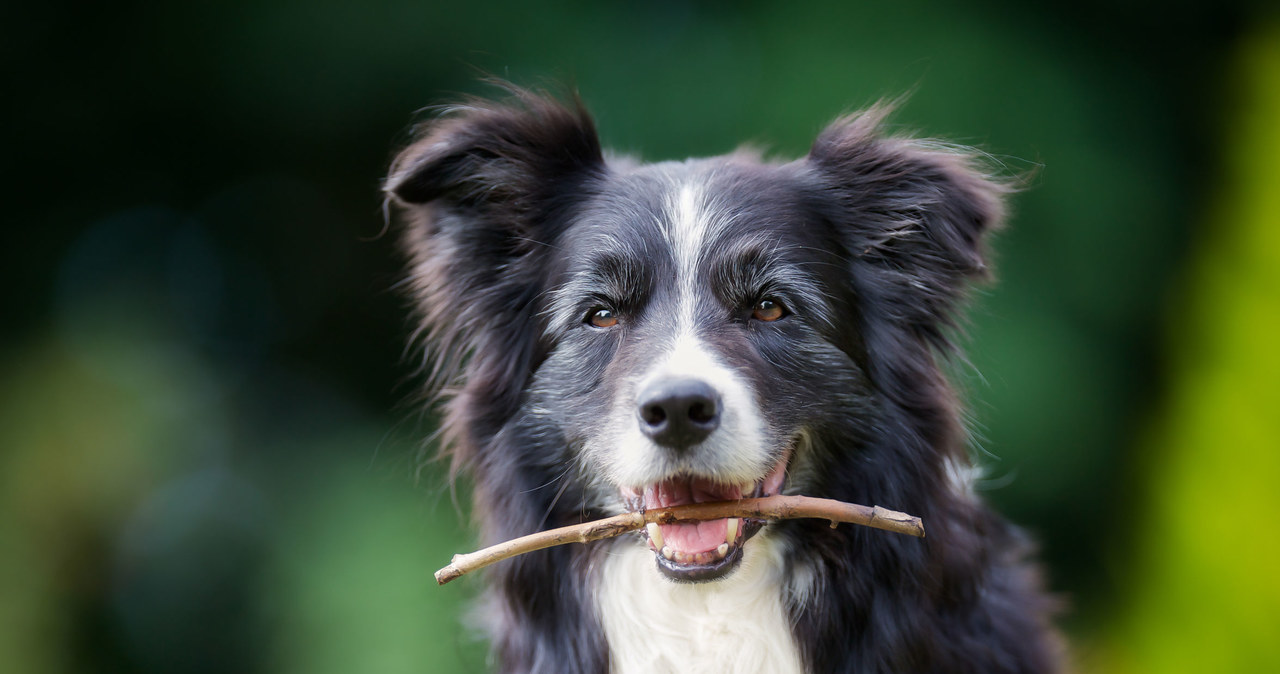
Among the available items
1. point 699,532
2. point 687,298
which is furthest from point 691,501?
point 687,298

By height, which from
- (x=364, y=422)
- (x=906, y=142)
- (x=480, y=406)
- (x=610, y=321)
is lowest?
(x=364, y=422)

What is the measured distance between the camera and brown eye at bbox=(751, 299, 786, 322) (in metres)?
2.65

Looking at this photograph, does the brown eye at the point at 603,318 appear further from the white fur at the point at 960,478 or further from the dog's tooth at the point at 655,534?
the white fur at the point at 960,478

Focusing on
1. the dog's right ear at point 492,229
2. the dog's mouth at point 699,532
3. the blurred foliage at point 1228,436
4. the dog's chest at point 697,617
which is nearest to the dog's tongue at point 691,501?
the dog's mouth at point 699,532

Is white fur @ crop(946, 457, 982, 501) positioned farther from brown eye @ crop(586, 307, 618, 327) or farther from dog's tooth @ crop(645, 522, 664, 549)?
brown eye @ crop(586, 307, 618, 327)

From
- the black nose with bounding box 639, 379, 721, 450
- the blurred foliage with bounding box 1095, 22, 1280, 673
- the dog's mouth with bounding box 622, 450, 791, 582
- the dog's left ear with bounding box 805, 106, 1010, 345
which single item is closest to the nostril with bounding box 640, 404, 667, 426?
the black nose with bounding box 639, 379, 721, 450

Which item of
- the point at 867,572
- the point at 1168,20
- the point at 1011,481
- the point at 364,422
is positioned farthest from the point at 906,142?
the point at 364,422

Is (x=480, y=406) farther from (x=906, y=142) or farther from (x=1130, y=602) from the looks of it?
(x=1130, y=602)

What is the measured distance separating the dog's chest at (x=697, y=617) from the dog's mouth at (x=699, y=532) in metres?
0.11

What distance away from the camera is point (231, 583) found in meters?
5.37

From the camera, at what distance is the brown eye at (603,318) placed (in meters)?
2.70

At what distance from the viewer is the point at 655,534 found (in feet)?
8.09

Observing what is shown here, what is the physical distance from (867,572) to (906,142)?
1.25m

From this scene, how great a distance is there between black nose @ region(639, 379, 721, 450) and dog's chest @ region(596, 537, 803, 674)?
1.34 feet
